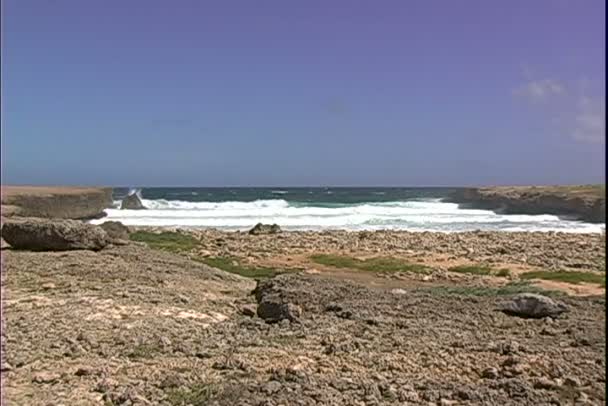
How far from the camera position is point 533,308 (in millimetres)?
9781

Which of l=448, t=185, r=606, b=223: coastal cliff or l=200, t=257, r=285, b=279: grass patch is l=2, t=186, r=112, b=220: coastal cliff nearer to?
l=200, t=257, r=285, b=279: grass patch

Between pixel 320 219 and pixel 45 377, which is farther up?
pixel 45 377

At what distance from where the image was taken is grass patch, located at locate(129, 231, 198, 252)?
2448 cm

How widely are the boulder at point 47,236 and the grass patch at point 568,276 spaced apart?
1192 centimetres

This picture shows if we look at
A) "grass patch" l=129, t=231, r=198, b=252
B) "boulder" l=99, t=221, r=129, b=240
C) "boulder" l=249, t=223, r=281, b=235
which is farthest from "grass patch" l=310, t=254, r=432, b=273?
"boulder" l=249, t=223, r=281, b=235

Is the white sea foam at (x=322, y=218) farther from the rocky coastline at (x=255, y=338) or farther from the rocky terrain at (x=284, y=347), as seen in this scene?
the rocky terrain at (x=284, y=347)

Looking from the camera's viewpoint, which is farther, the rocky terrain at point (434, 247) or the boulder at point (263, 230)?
the boulder at point (263, 230)

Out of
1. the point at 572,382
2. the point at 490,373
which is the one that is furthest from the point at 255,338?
the point at 572,382

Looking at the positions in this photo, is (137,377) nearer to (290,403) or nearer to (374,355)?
(290,403)

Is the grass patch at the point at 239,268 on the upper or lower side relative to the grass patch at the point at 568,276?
upper

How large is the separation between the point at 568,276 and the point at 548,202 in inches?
1856

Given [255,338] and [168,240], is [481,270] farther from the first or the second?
[255,338]

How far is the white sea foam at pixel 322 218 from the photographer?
4541 cm

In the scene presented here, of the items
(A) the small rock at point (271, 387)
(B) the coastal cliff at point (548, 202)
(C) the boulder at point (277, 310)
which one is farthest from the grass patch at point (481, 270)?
(B) the coastal cliff at point (548, 202)
